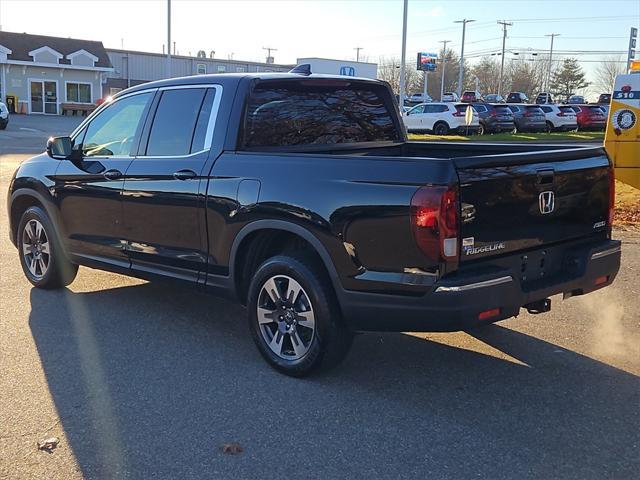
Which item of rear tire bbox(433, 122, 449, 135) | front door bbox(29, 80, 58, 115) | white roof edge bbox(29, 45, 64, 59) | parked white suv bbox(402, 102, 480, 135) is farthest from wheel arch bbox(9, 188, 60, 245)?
white roof edge bbox(29, 45, 64, 59)

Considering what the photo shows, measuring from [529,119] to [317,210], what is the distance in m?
33.6

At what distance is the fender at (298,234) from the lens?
4.10m

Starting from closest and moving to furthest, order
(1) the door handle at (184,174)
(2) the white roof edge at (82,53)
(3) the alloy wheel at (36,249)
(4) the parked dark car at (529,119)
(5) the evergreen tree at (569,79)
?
(1) the door handle at (184,174) < (3) the alloy wheel at (36,249) < (4) the parked dark car at (529,119) < (2) the white roof edge at (82,53) < (5) the evergreen tree at (569,79)

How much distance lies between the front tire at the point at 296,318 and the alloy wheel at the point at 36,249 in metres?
2.80

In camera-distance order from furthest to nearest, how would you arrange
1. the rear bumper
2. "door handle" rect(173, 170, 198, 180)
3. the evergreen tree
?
1. the evergreen tree
2. "door handle" rect(173, 170, 198, 180)
3. the rear bumper

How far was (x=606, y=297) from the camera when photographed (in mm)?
6383

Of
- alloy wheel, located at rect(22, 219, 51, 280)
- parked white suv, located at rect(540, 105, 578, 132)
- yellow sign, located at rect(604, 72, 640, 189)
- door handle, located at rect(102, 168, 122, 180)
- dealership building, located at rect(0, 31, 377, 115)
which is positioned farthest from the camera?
dealership building, located at rect(0, 31, 377, 115)

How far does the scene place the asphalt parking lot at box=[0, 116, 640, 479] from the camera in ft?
11.1

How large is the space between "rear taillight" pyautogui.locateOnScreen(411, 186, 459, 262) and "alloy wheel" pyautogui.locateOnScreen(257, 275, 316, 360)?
96 cm

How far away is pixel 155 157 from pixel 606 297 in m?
4.23

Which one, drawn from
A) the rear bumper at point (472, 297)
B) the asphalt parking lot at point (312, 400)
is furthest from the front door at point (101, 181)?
the rear bumper at point (472, 297)

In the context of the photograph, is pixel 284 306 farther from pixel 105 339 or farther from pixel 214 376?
pixel 105 339

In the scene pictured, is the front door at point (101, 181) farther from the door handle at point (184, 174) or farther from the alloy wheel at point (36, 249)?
the door handle at point (184, 174)

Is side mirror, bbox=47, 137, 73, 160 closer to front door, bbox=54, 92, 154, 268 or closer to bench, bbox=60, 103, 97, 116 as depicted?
front door, bbox=54, 92, 154, 268
